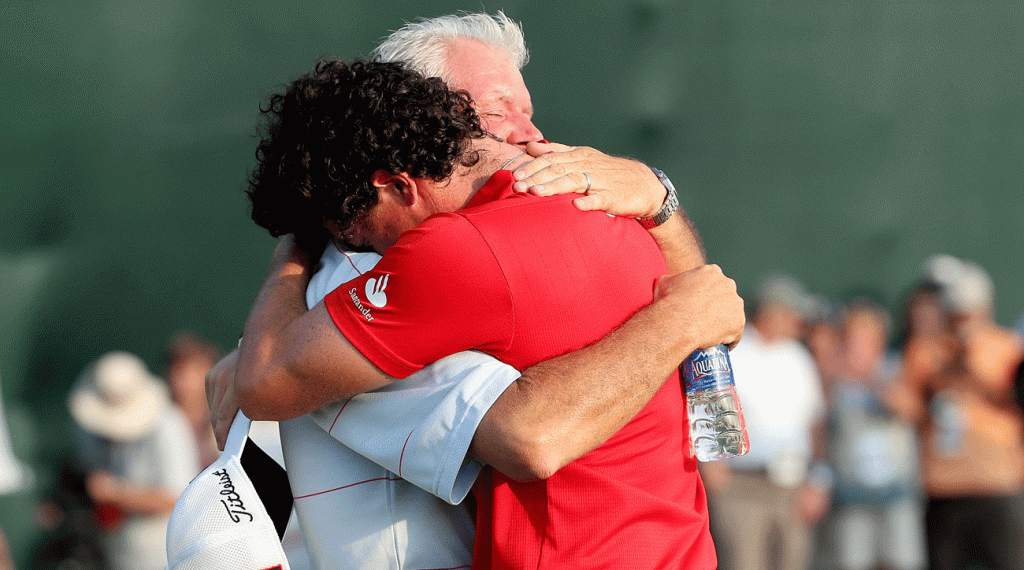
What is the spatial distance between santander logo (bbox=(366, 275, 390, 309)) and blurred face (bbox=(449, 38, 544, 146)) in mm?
630

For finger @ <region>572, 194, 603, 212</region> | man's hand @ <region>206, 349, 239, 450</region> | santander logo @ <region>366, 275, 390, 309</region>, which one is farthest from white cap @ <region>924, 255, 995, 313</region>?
santander logo @ <region>366, 275, 390, 309</region>

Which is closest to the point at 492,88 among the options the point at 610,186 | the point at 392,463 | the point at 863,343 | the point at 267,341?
the point at 610,186

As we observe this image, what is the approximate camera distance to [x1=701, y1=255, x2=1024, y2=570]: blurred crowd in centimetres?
566

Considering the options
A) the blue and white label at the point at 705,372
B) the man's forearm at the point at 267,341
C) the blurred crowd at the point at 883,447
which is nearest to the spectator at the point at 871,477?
Answer: the blurred crowd at the point at 883,447

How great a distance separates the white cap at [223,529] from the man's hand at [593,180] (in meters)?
0.75

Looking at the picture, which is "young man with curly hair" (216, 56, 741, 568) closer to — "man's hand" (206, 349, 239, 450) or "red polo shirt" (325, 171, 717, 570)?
"red polo shirt" (325, 171, 717, 570)

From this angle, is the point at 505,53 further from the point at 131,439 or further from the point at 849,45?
the point at 849,45

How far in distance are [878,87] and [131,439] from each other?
6.93 m

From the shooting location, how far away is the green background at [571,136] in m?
7.39

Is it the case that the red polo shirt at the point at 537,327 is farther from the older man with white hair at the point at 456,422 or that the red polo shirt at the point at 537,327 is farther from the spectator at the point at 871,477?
the spectator at the point at 871,477

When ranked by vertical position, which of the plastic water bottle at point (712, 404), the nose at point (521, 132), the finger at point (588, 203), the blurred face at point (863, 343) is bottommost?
the blurred face at point (863, 343)

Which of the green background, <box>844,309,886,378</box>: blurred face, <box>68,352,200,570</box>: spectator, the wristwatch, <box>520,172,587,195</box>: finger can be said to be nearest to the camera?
<box>520,172,587,195</box>: finger

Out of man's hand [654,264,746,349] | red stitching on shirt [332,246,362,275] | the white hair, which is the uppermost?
the white hair

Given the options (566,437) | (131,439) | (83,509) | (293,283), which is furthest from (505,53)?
(83,509)
